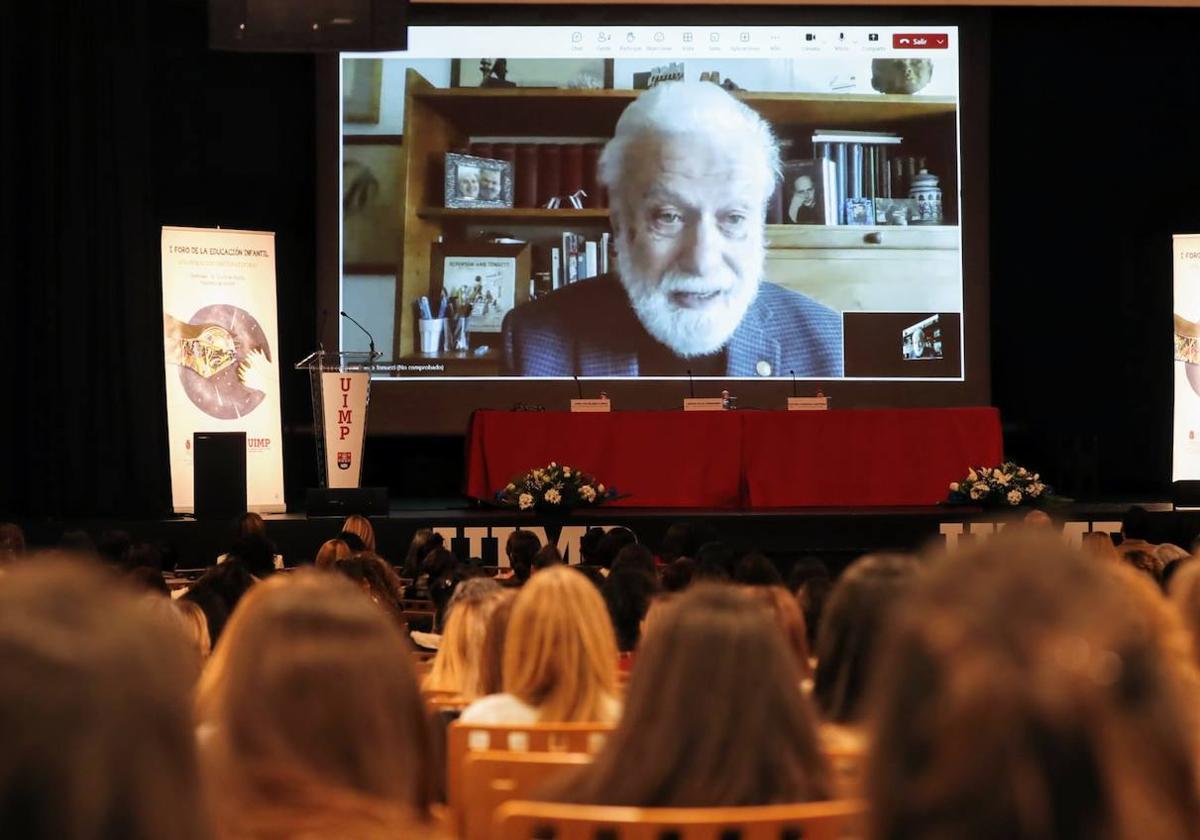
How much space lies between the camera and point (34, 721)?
0.90 meters

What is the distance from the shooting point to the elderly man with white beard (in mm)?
10594

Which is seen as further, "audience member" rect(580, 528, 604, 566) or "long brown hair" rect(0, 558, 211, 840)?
"audience member" rect(580, 528, 604, 566)

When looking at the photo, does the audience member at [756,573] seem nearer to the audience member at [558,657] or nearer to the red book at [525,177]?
the audience member at [558,657]

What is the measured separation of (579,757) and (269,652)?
89 centimetres

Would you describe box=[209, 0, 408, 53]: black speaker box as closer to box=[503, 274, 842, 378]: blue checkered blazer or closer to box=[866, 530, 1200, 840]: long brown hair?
box=[503, 274, 842, 378]: blue checkered blazer

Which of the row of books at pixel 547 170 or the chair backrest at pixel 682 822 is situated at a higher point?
the row of books at pixel 547 170

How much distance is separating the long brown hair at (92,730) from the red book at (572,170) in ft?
32.4

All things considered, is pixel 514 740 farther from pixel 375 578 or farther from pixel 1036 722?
pixel 375 578

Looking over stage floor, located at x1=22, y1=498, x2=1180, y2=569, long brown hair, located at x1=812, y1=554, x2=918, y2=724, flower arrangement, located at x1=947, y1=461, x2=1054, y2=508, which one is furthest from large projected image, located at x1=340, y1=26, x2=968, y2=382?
long brown hair, located at x1=812, y1=554, x2=918, y2=724

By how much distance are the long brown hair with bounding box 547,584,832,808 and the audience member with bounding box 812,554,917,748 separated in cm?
61

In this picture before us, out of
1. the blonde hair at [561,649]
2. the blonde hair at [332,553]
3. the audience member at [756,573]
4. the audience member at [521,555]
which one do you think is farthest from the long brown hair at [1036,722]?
the blonde hair at [332,553]

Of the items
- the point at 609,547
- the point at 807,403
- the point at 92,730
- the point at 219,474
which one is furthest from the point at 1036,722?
the point at 807,403

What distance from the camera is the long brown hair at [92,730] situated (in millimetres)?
886

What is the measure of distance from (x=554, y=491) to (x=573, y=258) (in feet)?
7.86
